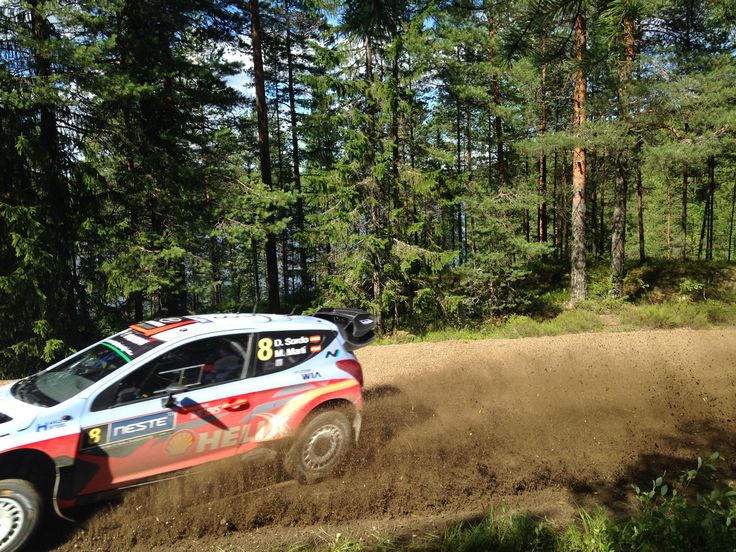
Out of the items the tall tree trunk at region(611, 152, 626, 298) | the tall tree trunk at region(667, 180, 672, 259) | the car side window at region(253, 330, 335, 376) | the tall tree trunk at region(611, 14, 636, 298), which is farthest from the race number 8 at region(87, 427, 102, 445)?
the tall tree trunk at region(667, 180, 672, 259)

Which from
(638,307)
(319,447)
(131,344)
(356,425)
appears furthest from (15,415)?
(638,307)

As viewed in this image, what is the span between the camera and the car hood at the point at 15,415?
12.6 ft

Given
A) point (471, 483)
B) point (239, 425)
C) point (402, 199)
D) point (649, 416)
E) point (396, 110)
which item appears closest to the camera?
point (239, 425)

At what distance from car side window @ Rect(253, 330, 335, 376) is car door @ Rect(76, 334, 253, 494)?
0.59 feet

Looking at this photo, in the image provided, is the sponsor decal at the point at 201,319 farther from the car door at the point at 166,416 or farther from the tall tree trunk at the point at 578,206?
the tall tree trunk at the point at 578,206

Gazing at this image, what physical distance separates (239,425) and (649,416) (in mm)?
6072

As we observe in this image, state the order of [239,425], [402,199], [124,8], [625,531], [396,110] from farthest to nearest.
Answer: [402,199]
[396,110]
[124,8]
[239,425]
[625,531]

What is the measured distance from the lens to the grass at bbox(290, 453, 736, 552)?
3354 millimetres

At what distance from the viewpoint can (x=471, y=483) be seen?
505 centimetres

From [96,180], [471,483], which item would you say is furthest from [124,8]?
[471,483]

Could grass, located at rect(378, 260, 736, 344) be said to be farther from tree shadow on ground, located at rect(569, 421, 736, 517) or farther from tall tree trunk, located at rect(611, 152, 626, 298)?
tree shadow on ground, located at rect(569, 421, 736, 517)

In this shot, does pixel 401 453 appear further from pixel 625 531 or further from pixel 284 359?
pixel 625 531

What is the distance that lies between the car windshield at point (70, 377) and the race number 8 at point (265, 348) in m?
1.37

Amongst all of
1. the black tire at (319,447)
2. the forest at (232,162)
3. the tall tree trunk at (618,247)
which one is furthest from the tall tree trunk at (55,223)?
the tall tree trunk at (618,247)
